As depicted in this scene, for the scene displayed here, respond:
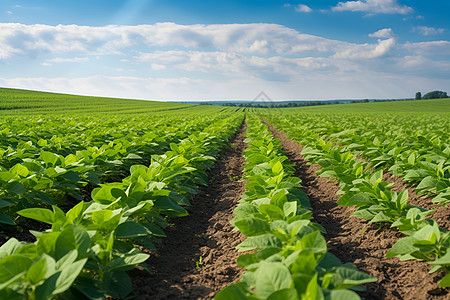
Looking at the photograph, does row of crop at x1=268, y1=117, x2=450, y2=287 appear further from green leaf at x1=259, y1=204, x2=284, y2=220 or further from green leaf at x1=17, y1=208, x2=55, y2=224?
green leaf at x1=17, y1=208, x2=55, y2=224

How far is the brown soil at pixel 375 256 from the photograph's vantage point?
226 centimetres

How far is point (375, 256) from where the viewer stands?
9.21 feet

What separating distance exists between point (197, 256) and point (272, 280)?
5.46ft

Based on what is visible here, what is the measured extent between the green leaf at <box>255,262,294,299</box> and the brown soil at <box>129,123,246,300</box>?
2.73ft

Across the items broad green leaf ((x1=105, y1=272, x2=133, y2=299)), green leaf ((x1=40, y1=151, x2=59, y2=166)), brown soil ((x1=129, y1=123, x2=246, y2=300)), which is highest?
green leaf ((x1=40, y1=151, x2=59, y2=166))

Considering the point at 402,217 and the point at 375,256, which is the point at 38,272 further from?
the point at 402,217

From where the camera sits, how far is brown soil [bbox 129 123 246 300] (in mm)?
2355

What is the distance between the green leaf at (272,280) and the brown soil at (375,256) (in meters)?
1.02

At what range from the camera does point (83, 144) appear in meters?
7.02

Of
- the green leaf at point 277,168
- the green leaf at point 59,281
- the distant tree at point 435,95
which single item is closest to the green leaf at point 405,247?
the green leaf at point 277,168

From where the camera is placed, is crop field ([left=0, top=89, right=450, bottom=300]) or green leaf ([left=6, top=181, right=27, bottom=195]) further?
green leaf ([left=6, top=181, right=27, bottom=195])

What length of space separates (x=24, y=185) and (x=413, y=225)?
3837 mm

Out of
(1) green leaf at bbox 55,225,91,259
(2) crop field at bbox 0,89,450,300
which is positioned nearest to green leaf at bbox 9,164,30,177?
(2) crop field at bbox 0,89,450,300

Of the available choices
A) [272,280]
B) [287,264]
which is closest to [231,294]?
[272,280]
